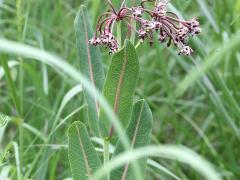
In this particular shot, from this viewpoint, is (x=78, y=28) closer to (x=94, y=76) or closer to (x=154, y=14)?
(x=94, y=76)

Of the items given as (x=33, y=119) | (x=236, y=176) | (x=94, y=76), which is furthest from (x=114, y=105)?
(x=33, y=119)

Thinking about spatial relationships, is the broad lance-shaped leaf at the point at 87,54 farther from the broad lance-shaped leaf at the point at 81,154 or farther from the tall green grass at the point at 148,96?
the tall green grass at the point at 148,96

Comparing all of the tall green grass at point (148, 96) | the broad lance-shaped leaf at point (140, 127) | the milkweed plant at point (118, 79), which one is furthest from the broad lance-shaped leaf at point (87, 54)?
the tall green grass at point (148, 96)

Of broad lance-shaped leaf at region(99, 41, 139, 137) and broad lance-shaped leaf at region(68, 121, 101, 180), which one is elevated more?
broad lance-shaped leaf at region(99, 41, 139, 137)

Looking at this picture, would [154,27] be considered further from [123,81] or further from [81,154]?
[81,154]

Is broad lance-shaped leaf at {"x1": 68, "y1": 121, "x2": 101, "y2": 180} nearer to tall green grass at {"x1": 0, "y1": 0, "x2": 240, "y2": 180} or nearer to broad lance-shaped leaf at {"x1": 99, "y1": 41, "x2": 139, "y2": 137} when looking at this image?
broad lance-shaped leaf at {"x1": 99, "y1": 41, "x2": 139, "y2": 137}

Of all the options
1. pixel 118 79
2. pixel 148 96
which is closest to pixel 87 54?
pixel 118 79

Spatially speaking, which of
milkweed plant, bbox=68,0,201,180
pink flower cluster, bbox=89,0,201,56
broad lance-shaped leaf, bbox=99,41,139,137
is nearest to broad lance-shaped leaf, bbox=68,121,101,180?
milkweed plant, bbox=68,0,201,180

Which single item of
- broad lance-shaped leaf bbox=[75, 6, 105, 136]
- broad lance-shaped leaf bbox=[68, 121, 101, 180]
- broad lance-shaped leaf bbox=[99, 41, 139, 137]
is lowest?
broad lance-shaped leaf bbox=[68, 121, 101, 180]
